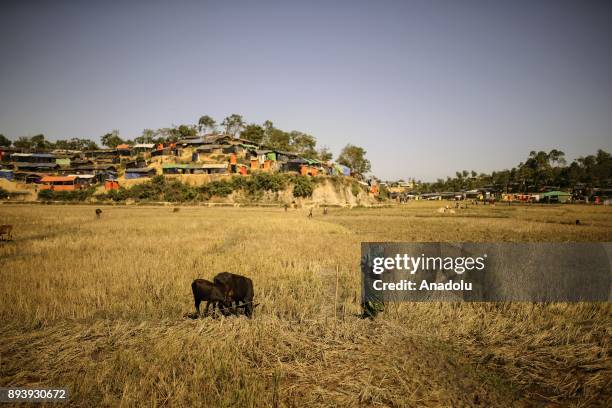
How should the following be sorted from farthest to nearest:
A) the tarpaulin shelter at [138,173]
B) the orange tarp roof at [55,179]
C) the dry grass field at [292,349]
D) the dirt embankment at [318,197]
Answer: the tarpaulin shelter at [138,173]
the orange tarp roof at [55,179]
the dirt embankment at [318,197]
the dry grass field at [292,349]

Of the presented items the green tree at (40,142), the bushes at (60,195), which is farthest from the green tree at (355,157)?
the green tree at (40,142)

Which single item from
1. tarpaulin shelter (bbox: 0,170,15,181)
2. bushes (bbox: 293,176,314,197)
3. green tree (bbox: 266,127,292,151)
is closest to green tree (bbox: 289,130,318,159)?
green tree (bbox: 266,127,292,151)

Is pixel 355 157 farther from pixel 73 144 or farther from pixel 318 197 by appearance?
pixel 73 144

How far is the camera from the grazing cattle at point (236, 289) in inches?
247

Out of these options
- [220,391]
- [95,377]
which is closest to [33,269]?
[95,377]

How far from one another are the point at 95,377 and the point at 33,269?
876cm

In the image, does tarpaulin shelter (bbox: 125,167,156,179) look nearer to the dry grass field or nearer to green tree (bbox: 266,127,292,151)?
green tree (bbox: 266,127,292,151)

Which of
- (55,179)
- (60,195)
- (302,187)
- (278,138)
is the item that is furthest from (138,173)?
→ (278,138)
